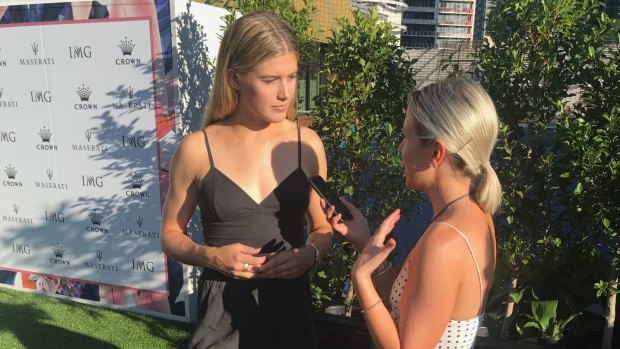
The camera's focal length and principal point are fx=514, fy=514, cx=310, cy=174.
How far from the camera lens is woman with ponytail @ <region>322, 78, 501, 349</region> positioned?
1.34 meters

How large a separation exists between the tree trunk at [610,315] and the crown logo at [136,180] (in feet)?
11.9

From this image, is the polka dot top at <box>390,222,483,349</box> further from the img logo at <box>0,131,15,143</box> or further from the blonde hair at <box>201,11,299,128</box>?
the img logo at <box>0,131,15,143</box>

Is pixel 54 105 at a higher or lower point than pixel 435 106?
lower

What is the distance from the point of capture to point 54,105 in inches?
181

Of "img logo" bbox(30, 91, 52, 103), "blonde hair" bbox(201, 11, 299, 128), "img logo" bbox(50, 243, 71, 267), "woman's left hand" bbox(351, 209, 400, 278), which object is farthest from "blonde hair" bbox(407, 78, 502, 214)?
"img logo" bbox(50, 243, 71, 267)

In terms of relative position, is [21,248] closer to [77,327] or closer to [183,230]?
[77,327]

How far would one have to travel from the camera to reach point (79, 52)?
4.41 meters

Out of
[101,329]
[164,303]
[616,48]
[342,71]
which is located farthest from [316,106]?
[101,329]

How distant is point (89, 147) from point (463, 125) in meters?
3.91

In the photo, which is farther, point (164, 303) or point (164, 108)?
point (164, 303)

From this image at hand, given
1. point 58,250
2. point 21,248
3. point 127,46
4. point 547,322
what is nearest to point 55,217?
point 58,250

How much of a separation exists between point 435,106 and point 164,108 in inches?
125

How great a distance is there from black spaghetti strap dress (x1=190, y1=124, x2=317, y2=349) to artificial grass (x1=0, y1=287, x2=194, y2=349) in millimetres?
2623

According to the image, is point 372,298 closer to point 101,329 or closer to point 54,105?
point 101,329
